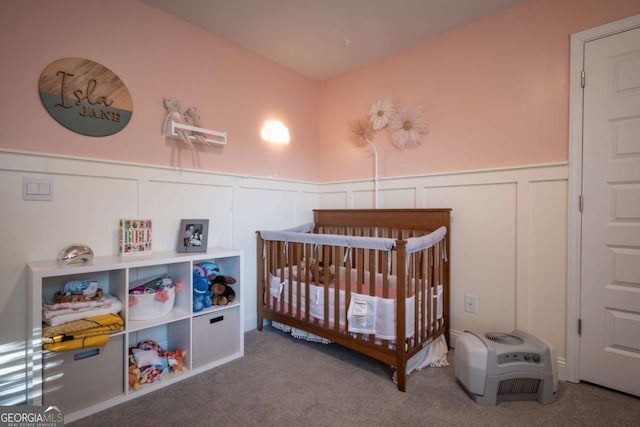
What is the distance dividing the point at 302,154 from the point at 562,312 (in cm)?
241

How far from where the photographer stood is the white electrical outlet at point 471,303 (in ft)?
7.24

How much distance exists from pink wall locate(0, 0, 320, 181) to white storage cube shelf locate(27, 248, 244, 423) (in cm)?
72

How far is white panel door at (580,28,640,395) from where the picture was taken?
Answer: 166cm

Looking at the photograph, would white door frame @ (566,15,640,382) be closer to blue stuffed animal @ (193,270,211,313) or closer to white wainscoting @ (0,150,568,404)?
white wainscoting @ (0,150,568,404)

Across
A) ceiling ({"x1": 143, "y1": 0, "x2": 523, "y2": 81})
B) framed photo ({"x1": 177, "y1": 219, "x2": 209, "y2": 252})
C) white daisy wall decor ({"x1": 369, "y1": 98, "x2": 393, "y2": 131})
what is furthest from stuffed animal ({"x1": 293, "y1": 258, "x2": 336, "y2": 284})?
ceiling ({"x1": 143, "y1": 0, "x2": 523, "y2": 81})

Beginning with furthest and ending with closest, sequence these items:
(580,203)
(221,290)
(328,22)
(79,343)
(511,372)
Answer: (328,22) → (221,290) → (580,203) → (511,372) → (79,343)

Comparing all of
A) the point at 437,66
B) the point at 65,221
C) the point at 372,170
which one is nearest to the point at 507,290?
the point at 372,170

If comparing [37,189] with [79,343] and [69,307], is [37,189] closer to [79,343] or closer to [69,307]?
[69,307]

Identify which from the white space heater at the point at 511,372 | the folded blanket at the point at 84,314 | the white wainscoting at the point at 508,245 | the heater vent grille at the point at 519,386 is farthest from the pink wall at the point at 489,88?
the folded blanket at the point at 84,314

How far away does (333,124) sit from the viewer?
313 centimetres

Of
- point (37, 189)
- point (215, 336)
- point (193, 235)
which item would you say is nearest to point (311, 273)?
point (215, 336)

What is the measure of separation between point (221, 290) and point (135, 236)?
63 centimetres

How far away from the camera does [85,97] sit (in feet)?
5.76

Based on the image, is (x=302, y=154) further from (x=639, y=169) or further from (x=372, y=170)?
(x=639, y=169)
